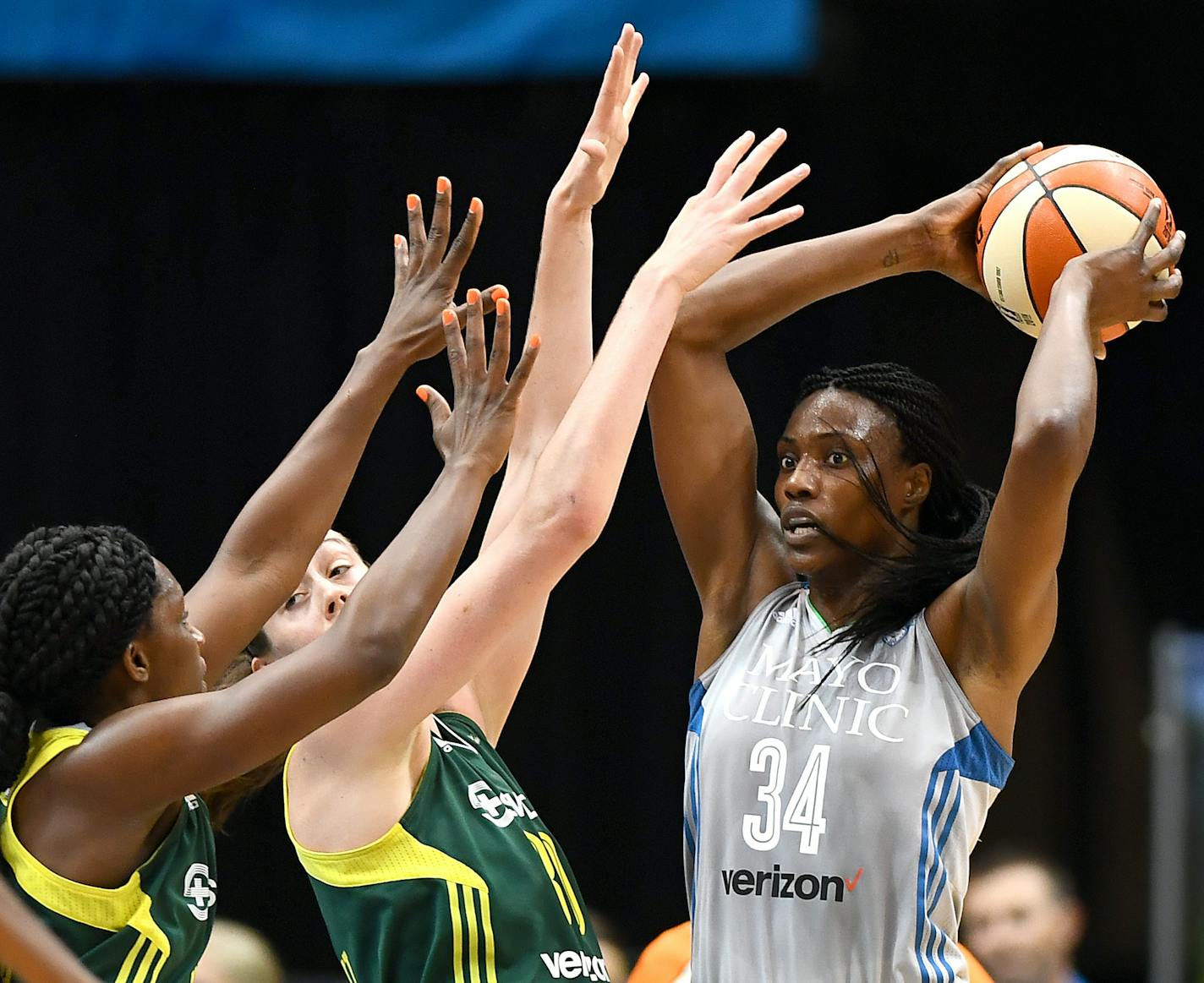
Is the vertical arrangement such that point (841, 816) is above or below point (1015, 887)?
above

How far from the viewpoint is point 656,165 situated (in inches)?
254

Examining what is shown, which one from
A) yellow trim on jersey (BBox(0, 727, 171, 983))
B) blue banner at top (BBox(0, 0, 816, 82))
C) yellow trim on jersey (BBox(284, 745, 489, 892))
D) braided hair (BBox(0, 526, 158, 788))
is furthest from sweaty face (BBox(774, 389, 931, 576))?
blue banner at top (BBox(0, 0, 816, 82))

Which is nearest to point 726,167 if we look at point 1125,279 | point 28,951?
point 1125,279

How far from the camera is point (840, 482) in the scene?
304cm

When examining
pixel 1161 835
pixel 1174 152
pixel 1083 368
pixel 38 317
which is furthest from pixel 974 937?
pixel 38 317

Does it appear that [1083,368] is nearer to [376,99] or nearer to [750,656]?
[750,656]

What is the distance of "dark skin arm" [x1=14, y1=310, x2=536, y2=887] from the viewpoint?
255 cm

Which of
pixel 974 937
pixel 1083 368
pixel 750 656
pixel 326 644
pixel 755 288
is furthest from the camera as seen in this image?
pixel 974 937

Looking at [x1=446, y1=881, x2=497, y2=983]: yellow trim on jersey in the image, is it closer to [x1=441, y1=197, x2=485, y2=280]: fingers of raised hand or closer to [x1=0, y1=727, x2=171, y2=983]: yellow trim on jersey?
[x1=0, y1=727, x2=171, y2=983]: yellow trim on jersey

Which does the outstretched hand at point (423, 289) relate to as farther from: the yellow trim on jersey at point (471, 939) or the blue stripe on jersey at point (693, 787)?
the yellow trim on jersey at point (471, 939)

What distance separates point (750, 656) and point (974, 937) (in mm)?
2837

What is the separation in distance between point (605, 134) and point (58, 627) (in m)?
1.34

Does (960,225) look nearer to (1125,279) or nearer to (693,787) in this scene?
(1125,279)

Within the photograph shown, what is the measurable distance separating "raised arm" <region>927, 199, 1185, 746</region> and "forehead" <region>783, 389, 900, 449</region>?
28cm
